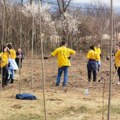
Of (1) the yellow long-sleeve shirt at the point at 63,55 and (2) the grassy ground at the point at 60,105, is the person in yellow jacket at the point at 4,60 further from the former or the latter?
(1) the yellow long-sleeve shirt at the point at 63,55

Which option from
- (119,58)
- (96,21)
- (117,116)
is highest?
(96,21)

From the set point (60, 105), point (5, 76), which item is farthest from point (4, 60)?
point (60, 105)

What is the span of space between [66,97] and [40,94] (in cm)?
80

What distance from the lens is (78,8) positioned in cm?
4184

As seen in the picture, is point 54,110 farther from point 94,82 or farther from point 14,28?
point 14,28

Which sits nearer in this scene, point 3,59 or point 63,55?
point 3,59

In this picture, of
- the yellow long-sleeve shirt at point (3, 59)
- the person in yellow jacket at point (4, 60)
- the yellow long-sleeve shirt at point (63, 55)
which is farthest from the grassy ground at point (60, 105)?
the yellow long-sleeve shirt at point (63, 55)

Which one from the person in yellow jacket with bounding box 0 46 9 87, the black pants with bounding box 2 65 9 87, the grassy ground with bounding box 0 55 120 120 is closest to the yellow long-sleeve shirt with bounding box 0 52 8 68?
the person in yellow jacket with bounding box 0 46 9 87

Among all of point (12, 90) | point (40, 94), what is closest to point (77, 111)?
point (40, 94)

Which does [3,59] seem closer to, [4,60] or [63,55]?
[4,60]

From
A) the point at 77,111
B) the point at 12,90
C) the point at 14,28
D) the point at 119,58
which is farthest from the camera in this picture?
the point at 14,28

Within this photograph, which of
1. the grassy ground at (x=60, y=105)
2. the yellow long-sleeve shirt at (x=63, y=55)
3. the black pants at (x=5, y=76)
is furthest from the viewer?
the yellow long-sleeve shirt at (x=63, y=55)

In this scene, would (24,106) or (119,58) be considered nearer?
(24,106)

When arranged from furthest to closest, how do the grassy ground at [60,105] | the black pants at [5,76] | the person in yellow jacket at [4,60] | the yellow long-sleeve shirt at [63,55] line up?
the yellow long-sleeve shirt at [63,55], the black pants at [5,76], the person in yellow jacket at [4,60], the grassy ground at [60,105]
